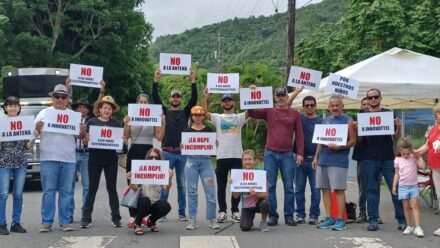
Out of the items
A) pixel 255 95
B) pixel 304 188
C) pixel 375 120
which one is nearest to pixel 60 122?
pixel 255 95

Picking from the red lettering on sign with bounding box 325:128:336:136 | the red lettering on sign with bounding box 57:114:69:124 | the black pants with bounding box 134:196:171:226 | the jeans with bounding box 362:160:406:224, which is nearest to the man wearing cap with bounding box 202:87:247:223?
the black pants with bounding box 134:196:171:226

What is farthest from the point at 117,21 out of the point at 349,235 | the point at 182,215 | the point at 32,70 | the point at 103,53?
the point at 349,235

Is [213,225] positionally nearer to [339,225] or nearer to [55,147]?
[339,225]

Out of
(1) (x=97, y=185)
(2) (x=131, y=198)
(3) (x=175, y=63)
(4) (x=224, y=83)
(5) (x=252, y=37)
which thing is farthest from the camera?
(5) (x=252, y=37)

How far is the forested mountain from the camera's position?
59.8 m

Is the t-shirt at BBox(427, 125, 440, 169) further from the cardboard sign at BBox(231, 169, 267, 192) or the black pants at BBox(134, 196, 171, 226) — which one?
the black pants at BBox(134, 196, 171, 226)

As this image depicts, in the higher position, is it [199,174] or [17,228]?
[199,174]

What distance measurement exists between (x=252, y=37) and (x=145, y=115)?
65.3m

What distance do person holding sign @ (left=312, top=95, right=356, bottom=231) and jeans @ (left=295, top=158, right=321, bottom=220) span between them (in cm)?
36

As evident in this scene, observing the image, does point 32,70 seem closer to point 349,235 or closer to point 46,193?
point 46,193

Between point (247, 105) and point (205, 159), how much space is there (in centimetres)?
111

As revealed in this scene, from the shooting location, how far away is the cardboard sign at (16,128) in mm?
8508

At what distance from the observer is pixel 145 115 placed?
9.07m

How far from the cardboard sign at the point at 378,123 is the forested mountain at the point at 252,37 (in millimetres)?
41681
